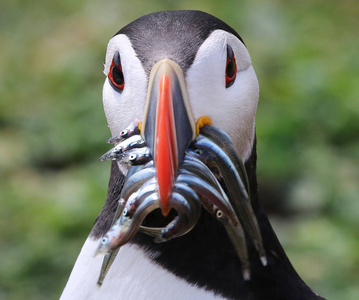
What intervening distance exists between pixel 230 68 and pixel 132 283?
0.69 meters

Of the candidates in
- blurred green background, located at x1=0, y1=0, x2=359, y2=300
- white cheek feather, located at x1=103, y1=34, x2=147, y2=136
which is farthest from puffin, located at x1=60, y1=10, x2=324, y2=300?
blurred green background, located at x1=0, y1=0, x2=359, y2=300

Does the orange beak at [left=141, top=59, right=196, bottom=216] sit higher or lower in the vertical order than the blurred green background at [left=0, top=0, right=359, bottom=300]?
higher

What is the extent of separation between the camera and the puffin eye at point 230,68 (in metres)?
2.27

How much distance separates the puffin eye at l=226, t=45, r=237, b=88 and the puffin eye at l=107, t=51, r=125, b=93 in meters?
0.30

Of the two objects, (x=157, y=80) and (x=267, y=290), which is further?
(x=267, y=290)

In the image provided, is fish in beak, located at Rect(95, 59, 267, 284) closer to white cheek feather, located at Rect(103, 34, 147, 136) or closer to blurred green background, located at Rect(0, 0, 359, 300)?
white cheek feather, located at Rect(103, 34, 147, 136)

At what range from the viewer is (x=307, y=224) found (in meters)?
4.46

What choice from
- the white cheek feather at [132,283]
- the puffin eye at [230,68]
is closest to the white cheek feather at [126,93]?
the puffin eye at [230,68]

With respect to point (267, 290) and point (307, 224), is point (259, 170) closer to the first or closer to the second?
point (307, 224)

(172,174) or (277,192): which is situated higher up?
(172,174)

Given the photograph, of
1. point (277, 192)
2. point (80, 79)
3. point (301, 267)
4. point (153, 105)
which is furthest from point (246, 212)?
point (80, 79)

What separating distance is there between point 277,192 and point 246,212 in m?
2.61

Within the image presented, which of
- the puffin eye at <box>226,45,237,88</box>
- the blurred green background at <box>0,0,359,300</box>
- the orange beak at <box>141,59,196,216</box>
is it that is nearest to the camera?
the orange beak at <box>141,59,196,216</box>

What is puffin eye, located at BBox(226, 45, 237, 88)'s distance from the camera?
2.27m
